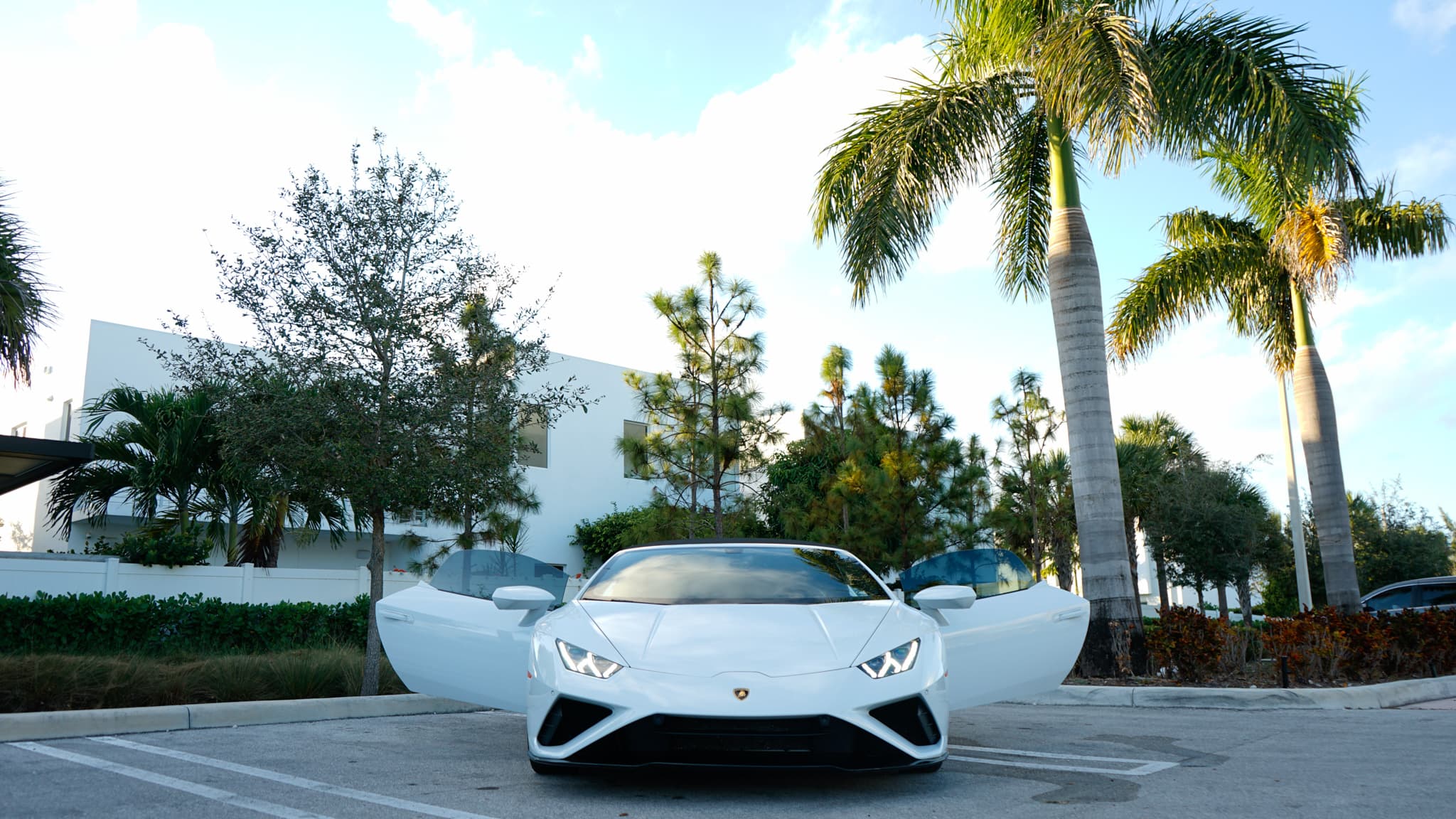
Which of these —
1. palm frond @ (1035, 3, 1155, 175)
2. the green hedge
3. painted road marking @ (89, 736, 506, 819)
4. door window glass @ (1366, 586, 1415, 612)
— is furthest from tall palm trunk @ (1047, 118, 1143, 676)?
door window glass @ (1366, 586, 1415, 612)

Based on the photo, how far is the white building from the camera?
20.7m

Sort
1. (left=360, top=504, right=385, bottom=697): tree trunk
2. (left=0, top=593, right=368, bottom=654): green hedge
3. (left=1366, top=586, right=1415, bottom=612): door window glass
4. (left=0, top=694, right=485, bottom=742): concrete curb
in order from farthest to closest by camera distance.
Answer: (left=1366, top=586, right=1415, bottom=612): door window glass → (left=0, top=593, right=368, bottom=654): green hedge → (left=360, top=504, right=385, bottom=697): tree trunk → (left=0, top=694, right=485, bottom=742): concrete curb

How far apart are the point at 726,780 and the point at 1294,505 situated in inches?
985

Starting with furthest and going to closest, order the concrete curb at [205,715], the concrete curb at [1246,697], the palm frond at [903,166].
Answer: the palm frond at [903,166] → the concrete curb at [1246,697] → the concrete curb at [205,715]

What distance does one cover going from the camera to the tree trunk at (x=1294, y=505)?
23.6 metres

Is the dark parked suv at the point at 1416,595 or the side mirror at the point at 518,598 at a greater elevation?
the side mirror at the point at 518,598

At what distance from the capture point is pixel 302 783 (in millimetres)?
4637

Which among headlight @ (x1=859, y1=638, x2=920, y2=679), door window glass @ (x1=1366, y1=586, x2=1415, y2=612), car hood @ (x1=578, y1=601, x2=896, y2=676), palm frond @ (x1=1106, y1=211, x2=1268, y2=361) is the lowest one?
door window glass @ (x1=1366, y1=586, x2=1415, y2=612)

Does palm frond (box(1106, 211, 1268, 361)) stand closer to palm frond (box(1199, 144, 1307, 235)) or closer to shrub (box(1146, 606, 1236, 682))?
palm frond (box(1199, 144, 1307, 235))

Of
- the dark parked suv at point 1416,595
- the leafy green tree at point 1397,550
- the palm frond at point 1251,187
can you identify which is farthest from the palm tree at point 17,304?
the leafy green tree at point 1397,550

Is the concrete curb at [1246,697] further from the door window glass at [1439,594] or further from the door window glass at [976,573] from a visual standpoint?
the door window glass at [1439,594]

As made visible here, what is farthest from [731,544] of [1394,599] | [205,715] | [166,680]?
[1394,599]

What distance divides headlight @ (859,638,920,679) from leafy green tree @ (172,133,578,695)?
643 cm

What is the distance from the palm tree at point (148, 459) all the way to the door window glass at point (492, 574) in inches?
472
